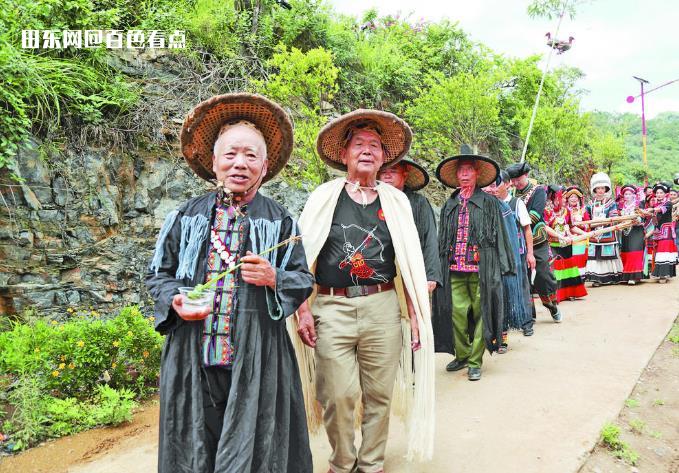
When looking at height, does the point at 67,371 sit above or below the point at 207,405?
below

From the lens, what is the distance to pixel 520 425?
12.4 feet

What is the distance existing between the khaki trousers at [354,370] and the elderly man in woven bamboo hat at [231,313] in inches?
18.6

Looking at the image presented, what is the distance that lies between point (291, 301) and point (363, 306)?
0.79m

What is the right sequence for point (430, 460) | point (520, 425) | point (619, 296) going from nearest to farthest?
point (430, 460) → point (520, 425) → point (619, 296)

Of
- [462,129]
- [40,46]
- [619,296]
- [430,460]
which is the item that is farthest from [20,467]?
[462,129]

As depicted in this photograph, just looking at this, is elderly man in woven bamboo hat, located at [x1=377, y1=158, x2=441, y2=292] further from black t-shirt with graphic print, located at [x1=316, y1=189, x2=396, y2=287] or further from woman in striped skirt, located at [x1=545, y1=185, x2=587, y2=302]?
woman in striped skirt, located at [x1=545, y1=185, x2=587, y2=302]

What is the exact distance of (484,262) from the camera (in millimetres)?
5000

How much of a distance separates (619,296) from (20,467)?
9.83 m

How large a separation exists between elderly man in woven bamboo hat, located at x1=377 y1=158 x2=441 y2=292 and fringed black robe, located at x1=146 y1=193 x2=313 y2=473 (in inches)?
51.0

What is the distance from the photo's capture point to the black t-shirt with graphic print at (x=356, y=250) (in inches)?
119

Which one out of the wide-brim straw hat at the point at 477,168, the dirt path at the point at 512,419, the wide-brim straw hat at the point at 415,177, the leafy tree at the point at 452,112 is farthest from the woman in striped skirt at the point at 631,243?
the wide-brim straw hat at the point at 415,177

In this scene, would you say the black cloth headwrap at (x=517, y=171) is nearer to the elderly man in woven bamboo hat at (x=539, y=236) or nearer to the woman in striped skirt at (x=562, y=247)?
the elderly man in woven bamboo hat at (x=539, y=236)

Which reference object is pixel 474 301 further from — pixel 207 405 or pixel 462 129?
pixel 462 129

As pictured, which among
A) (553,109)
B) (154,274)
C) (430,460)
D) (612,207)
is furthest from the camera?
(553,109)
